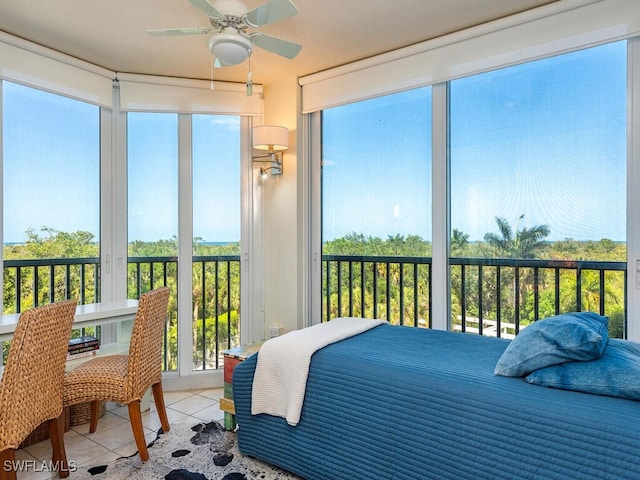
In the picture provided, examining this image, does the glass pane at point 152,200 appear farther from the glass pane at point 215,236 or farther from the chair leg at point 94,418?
the chair leg at point 94,418

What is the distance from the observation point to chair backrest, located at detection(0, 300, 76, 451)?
5.53 ft

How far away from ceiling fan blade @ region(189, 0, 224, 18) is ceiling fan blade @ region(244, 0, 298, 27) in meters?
0.13

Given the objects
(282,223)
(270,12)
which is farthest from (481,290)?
(270,12)

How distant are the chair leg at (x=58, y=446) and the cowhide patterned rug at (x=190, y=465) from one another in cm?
6

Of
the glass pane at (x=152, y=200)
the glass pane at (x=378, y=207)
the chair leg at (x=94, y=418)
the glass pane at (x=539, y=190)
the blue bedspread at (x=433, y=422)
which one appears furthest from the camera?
the glass pane at (x=152, y=200)

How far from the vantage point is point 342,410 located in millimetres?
1861

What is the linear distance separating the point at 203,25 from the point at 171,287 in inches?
78.8

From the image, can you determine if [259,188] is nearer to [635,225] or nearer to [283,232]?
[283,232]

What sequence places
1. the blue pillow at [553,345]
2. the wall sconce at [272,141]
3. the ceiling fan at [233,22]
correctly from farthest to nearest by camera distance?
the wall sconce at [272,141] < the ceiling fan at [233,22] < the blue pillow at [553,345]

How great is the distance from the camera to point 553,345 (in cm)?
160

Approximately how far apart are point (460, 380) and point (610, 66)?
200cm

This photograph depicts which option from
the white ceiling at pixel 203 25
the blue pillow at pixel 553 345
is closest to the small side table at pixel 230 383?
the blue pillow at pixel 553 345

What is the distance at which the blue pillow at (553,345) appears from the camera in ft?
5.09

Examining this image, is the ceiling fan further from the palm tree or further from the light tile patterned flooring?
the light tile patterned flooring
